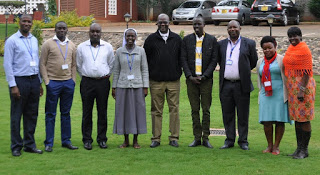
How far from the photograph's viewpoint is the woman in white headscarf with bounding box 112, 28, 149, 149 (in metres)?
9.08

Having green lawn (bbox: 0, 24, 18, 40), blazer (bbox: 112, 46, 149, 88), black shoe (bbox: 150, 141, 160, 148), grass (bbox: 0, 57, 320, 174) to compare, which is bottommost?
grass (bbox: 0, 57, 320, 174)

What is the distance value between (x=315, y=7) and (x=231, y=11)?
22.9 feet

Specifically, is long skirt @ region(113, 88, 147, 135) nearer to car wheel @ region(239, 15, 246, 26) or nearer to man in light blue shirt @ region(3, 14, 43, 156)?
man in light blue shirt @ region(3, 14, 43, 156)

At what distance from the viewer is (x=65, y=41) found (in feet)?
29.3

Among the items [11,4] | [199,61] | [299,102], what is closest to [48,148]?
[199,61]

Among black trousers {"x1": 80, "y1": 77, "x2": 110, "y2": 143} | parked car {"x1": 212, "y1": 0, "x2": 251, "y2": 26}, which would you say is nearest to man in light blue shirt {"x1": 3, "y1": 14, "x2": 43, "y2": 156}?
black trousers {"x1": 80, "y1": 77, "x2": 110, "y2": 143}

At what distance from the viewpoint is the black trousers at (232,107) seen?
30.0 ft

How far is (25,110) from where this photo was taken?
28.6 feet

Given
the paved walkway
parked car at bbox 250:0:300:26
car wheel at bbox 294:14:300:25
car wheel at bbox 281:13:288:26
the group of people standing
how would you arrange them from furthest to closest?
car wheel at bbox 294:14:300:25
car wheel at bbox 281:13:288:26
parked car at bbox 250:0:300:26
the paved walkway
the group of people standing

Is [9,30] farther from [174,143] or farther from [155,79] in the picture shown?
[174,143]

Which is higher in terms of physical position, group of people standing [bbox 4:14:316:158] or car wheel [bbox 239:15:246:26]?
car wheel [bbox 239:15:246:26]

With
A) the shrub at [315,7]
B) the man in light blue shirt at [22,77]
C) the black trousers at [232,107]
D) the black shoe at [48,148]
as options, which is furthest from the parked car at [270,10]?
the man in light blue shirt at [22,77]

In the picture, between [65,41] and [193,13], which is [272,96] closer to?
[65,41]

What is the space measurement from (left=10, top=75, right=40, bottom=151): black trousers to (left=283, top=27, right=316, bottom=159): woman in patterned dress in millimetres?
3702
